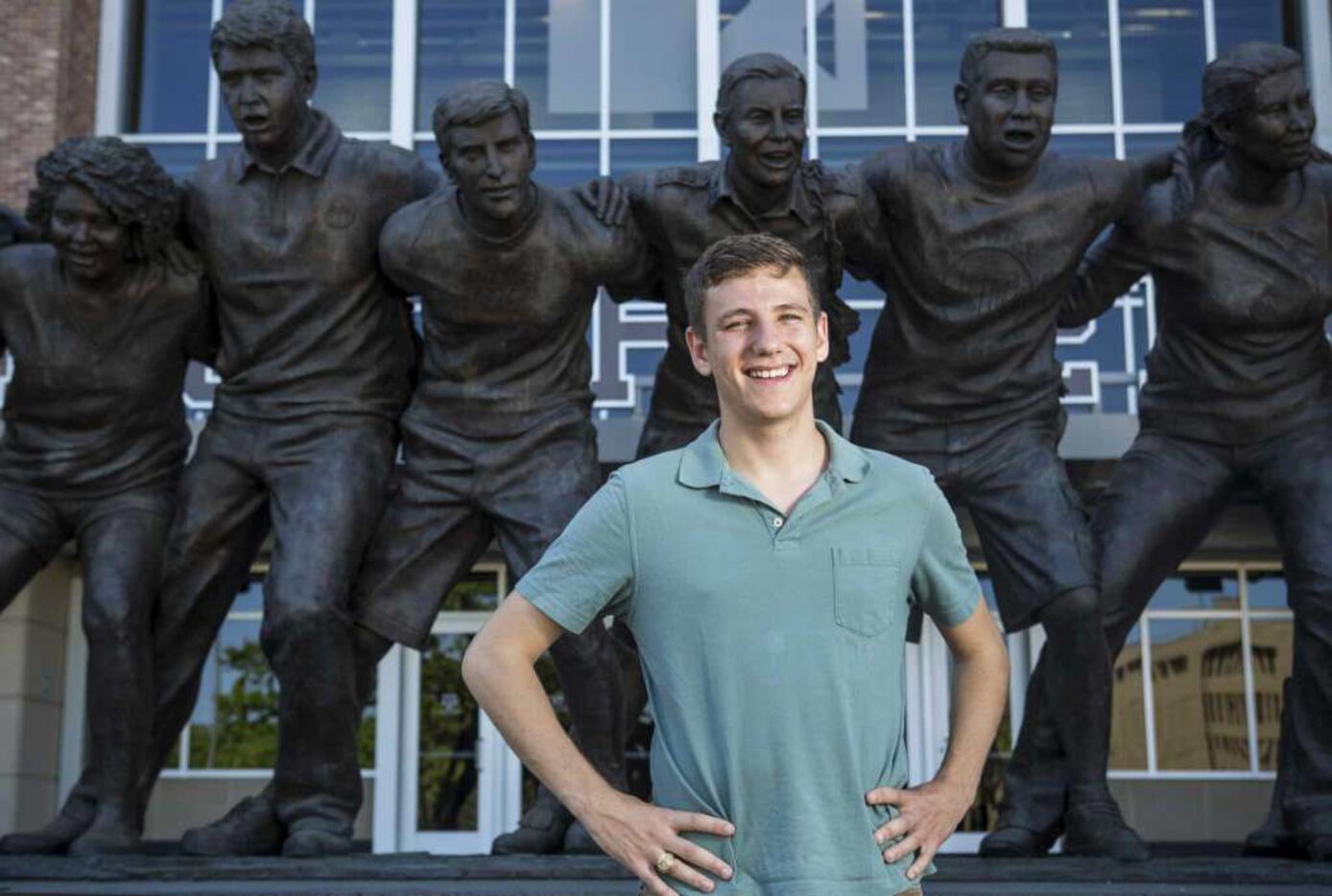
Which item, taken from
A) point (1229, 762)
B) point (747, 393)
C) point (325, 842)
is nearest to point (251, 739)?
point (1229, 762)

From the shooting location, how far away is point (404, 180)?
6547 millimetres

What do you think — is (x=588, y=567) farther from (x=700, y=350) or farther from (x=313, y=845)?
(x=313, y=845)

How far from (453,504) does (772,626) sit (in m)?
3.68

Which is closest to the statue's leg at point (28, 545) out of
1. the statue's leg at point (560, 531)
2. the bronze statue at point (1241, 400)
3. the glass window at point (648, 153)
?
the statue's leg at point (560, 531)

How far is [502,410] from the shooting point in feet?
20.6

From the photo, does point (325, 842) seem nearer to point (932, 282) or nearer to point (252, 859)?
point (252, 859)

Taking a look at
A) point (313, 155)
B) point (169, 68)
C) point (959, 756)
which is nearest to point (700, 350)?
point (959, 756)

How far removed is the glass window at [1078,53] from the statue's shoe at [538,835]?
11.8 m

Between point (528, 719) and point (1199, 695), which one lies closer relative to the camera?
point (528, 719)

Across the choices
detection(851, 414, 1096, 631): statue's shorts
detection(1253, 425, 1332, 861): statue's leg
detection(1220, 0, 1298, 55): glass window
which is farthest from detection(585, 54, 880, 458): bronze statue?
detection(1220, 0, 1298, 55): glass window

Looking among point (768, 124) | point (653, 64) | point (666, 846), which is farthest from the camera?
point (653, 64)

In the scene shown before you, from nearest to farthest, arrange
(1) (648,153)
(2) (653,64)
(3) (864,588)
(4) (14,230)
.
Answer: (3) (864,588) < (4) (14,230) < (1) (648,153) < (2) (653,64)

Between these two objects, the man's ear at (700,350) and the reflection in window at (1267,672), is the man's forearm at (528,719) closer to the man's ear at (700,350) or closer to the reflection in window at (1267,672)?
the man's ear at (700,350)

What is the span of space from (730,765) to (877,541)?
40 centimetres
